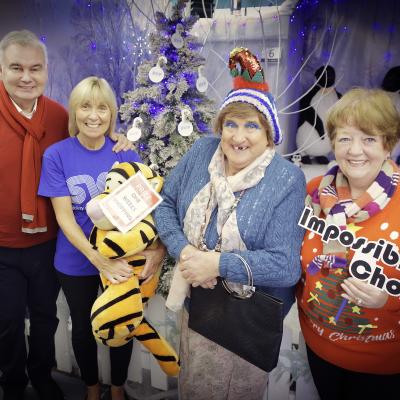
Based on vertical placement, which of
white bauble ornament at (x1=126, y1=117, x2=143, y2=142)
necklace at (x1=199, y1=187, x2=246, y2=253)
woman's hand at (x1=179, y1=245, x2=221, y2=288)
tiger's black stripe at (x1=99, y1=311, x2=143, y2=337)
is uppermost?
white bauble ornament at (x1=126, y1=117, x2=143, y2=142)

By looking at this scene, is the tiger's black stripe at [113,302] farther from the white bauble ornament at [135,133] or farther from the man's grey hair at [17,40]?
the white bauble ornament at [135,133]

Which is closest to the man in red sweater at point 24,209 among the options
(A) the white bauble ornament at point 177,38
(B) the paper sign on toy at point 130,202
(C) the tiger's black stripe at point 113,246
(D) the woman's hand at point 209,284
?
(B) the paper sign on toy at point 130,202

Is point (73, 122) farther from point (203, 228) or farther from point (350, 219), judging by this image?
point (350, 219)

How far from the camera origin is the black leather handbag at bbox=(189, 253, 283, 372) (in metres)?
1.22

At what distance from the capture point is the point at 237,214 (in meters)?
1.28

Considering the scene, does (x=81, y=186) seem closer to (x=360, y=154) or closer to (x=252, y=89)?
(x=252, y=89)

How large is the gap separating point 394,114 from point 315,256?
51 centimetres

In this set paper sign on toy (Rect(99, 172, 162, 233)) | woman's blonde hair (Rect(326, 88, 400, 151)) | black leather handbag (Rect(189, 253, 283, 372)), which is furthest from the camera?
paper sign on toy (Rect(99, 172, 162, 233))

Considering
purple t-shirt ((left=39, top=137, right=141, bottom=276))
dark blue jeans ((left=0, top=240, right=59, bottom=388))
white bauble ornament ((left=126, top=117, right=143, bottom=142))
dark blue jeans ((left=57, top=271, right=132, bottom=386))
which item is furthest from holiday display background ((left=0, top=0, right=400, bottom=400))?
dark blue jeans ((left=57, top=271, right=132, bottom=386))

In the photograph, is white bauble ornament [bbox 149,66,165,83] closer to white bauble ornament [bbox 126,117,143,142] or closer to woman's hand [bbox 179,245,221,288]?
white bauble ornament [bbox 126,117,143,142]

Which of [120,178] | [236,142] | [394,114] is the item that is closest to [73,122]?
[120,178]

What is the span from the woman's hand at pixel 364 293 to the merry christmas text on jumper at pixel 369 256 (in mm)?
51

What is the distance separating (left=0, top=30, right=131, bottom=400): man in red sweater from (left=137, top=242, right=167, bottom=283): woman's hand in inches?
20.5

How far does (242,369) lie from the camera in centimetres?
145
